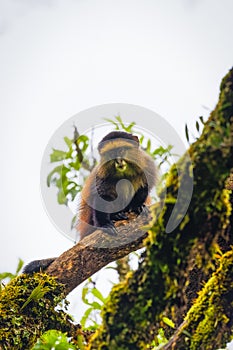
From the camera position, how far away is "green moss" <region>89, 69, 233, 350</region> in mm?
2125

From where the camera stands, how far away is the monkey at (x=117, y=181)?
569 cm

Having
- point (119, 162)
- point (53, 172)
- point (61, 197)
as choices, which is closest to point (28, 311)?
point (61, 197)

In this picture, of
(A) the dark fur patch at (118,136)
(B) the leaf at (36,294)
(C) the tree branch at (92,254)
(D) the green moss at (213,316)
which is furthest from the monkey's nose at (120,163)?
(D) the green moss at (213,316)

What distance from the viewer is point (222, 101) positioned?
7.15 feet

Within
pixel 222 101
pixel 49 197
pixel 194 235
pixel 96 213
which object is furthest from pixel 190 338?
pixel 96 213

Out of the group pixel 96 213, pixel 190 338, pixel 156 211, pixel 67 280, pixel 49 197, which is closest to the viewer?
pixel 156 211

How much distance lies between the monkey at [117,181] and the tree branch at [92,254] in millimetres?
1208

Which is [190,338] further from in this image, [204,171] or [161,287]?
[204,171]

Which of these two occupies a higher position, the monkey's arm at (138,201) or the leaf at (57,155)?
the leaf at (57,155)

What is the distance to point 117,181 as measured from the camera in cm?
580

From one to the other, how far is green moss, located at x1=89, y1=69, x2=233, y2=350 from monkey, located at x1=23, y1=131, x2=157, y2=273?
10.7 feet

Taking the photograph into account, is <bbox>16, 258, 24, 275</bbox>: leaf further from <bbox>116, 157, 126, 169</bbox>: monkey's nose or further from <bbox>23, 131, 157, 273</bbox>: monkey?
<bbox>116, 157, 126, 169</bbox>: monkey's nose

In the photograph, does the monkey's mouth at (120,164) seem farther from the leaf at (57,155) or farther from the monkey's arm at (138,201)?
the leaf at (57,155)

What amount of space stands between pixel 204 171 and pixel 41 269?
8.17 feet
